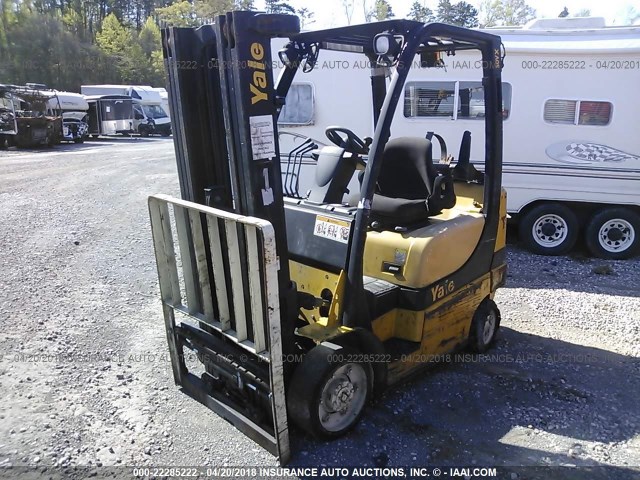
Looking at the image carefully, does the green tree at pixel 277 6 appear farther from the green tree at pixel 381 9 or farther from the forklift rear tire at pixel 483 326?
the forklift rear tire at pixel 483 326

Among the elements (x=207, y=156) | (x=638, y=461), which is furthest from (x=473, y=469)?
(x=207, y=156)

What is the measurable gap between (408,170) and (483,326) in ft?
4.94

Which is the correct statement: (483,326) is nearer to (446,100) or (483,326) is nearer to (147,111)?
(446,100)

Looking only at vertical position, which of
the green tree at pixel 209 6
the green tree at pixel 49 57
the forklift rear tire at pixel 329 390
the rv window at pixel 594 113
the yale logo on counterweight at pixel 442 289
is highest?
the green tree at pixel 209 6

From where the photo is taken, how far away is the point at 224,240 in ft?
11.3

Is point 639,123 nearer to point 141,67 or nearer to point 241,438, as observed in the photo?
point 241,438

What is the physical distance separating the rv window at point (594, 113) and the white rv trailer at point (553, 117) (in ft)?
0.04

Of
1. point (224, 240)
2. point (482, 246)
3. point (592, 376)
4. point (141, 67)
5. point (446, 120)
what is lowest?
point (592, 376)

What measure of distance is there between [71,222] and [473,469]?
27.4 feet

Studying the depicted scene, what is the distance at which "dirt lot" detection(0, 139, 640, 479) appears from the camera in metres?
3.31

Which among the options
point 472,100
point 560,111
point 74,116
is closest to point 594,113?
point 560,111

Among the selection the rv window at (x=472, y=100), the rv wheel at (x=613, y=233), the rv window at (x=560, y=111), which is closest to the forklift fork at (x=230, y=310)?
the rv window at (x=472, y=100)

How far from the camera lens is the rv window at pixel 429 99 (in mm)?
7842

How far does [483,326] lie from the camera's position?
4.54 meters
